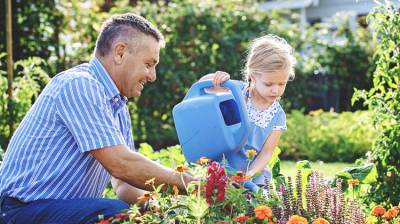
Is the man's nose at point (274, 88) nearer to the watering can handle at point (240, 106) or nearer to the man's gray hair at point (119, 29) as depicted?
the watering can handle at point (240, 106)

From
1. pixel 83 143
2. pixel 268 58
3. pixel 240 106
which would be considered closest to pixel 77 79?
pixel 83 143

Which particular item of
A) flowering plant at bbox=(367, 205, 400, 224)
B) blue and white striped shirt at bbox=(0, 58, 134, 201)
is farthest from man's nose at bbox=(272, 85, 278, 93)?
blue and white striped shirt at bbox=(0, 58, 134, 201)

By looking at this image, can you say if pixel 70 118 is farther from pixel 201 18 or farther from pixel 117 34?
pixel 201 18

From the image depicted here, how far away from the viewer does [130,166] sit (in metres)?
2.64

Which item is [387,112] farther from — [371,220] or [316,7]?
[316,7]

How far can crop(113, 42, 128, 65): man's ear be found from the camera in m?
2.76

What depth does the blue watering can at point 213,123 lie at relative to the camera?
10.3ft

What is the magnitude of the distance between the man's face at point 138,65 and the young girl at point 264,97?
534mm

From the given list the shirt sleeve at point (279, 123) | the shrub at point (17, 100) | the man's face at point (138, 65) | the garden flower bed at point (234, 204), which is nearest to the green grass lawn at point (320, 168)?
the shrub at point (17, 100)

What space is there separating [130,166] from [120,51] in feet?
1.45

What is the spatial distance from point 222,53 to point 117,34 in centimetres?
625

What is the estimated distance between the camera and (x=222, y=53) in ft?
29.5

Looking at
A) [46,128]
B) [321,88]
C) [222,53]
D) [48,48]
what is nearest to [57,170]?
[46,128]

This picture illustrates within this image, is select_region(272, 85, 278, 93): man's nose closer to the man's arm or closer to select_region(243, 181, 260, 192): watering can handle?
select_region(243, 181, 260, 192): watering can handle
